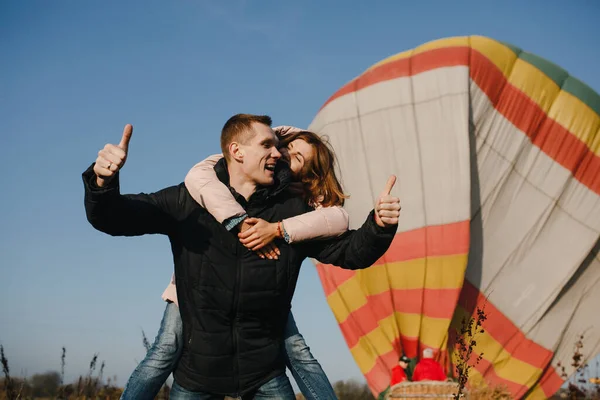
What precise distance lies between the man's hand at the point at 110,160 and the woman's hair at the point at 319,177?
0.98m

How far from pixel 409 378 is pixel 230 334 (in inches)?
302

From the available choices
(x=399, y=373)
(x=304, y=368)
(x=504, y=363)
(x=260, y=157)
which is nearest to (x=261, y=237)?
(x=260, y=157)

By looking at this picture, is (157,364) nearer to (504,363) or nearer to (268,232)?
(268,232)

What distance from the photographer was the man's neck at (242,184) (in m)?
3.34

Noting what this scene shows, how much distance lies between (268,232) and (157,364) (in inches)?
30.8

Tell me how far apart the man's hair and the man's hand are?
603 mm

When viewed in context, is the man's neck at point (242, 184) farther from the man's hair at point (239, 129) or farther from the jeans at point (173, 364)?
the jeans at point (173, 364)

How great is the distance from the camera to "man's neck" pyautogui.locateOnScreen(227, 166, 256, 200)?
11.0 ft

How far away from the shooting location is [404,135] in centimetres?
1097

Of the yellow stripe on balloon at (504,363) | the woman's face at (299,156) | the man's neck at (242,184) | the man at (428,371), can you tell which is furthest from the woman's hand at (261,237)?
the yellow stripe on balloon at (504,363)

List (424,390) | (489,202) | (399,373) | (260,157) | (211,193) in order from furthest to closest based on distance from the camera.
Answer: (489,202) < (399,373) < (424,390) < (260,157) < (211,193)

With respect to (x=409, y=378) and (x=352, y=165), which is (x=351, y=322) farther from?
(x=352, y=165)

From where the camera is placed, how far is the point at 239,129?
336cm

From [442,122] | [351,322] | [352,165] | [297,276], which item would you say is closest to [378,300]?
[351,322]
